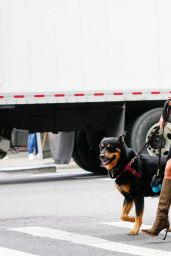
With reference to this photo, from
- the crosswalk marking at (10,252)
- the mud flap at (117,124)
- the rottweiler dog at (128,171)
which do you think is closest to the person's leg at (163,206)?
the rottweiler dog at (128,171)

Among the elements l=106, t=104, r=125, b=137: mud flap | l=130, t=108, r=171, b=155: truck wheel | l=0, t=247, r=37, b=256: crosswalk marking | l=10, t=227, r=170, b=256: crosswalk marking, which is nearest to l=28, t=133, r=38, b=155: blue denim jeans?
l=106, t=104, r=125, b=137: mud flap

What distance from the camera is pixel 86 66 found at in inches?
728

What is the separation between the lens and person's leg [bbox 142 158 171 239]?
9.39 metres

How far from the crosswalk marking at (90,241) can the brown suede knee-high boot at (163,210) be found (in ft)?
1.15

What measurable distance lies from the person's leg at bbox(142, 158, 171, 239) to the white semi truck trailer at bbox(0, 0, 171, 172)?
8791mm

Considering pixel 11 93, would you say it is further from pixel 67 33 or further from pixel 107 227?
pixel 107 227

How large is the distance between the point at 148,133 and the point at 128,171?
9.22 metres

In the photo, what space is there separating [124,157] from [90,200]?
4426 mm

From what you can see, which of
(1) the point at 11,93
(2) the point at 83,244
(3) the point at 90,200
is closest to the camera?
(2) the point at 83,244

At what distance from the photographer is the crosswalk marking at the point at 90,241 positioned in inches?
342

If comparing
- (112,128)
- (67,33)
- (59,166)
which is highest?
(67,33)

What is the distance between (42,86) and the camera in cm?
1819

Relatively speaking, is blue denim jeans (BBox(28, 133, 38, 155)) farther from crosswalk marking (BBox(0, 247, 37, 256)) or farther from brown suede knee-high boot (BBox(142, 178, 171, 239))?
crosswalk marking (BBox(0, 247, 37, 256))

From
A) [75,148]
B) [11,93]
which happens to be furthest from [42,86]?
[75,148]
